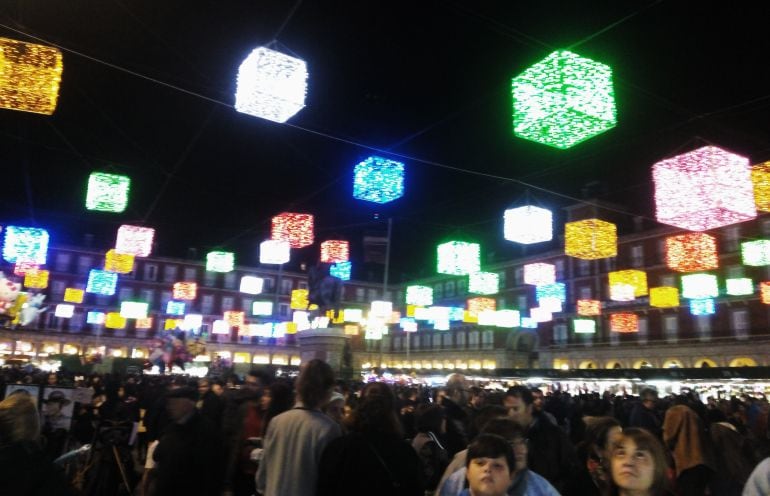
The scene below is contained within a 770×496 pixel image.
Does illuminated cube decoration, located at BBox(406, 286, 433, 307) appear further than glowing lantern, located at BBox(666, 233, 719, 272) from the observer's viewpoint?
Yes

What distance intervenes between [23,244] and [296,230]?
7344 mm

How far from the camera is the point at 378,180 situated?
10555mm

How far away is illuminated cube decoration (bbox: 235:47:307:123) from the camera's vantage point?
7.44 meters

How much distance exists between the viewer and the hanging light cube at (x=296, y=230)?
15195 mm

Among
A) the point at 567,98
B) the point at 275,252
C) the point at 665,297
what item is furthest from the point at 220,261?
the point at 665,297

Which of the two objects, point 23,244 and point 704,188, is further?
point 23,244

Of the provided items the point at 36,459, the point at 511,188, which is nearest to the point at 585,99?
the point at 36,459

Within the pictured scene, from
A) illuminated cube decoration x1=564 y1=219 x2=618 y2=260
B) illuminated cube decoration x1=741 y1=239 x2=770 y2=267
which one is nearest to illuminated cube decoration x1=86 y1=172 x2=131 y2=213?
illuminated cube decoration x1=564 y1=219 x2=618 y2=260

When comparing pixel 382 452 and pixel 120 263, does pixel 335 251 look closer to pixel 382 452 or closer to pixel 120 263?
pixel 120 263

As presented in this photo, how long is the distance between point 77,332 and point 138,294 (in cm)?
717

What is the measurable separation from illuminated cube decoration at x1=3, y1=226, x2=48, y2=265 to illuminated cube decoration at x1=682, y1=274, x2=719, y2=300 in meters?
24.5

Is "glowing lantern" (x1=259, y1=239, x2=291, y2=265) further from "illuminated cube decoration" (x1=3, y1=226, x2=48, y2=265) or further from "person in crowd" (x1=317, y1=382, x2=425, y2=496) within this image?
"person in crowd" (x1=317, y1=382, x2=425, y2=496)

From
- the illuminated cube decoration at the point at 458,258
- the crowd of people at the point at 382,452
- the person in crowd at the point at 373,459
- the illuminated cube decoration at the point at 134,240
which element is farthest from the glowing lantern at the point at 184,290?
the person in crowd at the point at 373,459

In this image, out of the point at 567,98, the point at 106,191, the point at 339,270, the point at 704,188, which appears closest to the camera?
the point at 567,98
